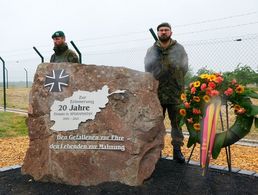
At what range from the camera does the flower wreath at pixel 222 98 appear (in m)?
4.28

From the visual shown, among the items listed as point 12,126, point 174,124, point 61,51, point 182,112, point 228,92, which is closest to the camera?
point 228,92

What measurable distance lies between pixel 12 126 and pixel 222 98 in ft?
21.0

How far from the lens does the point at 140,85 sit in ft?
14.5

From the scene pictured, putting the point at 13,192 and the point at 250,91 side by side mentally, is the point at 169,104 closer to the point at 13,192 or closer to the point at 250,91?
the point at 250,91

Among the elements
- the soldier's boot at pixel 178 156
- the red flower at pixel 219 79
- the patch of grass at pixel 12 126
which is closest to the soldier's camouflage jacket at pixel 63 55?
the soldier's boot at pixel 178 156

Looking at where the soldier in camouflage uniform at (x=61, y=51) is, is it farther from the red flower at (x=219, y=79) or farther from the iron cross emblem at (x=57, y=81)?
the red flower at (x=219, y=79)

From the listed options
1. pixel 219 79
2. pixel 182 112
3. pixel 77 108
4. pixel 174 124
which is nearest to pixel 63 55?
pixel 77 108

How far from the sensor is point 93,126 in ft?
14.4

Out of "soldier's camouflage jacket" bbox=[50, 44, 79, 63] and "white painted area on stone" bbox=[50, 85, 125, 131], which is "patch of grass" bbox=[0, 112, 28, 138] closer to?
"soldier's camouflage jacket" bbox=[50, 44, 79, 63]

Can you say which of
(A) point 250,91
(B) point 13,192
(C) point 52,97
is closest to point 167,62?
(A) point 250,91

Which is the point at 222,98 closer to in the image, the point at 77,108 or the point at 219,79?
the point at 219,79

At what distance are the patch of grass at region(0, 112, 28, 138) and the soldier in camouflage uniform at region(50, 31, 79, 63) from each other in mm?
3273

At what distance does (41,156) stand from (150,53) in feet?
6.55

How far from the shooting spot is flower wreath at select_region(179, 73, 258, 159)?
14.0ft
